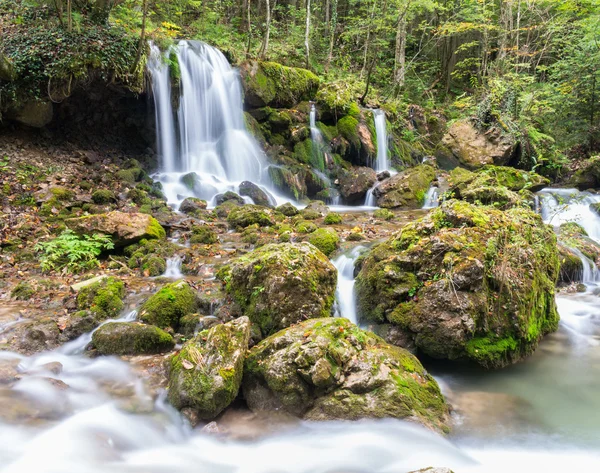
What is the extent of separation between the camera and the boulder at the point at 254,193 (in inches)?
475

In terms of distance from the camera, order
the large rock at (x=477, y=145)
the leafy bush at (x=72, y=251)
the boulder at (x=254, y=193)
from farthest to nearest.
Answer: the large rock at (x=477, y=145) → the boulder at (x=254, y=193) → the leafy bush at (x=72, y=251)

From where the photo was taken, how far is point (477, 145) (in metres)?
16.2

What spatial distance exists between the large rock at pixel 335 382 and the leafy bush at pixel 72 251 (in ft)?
14.4

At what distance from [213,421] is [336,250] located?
14.5ft

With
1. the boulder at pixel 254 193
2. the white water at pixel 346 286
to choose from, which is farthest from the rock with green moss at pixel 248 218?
the white water at pixel 346 286

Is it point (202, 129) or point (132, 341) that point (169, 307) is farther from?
point (202, 129)

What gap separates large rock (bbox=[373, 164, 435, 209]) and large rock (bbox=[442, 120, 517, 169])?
12.0 ft

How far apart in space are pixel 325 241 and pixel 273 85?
9.83 meters

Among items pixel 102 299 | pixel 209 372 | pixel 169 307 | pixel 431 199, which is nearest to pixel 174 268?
pixel 102 299

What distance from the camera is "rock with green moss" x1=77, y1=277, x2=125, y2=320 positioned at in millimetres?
5379

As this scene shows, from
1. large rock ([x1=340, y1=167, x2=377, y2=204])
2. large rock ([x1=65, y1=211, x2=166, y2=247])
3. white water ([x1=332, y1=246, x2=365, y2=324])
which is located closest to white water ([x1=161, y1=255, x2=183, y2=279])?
large rock ([x1=65, y1=211, x2=166, y2=247])

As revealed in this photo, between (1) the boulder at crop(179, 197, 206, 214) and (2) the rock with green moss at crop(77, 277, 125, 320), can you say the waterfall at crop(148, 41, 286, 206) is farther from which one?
(2) the rock with green moss at crop(77, 277, 125, 320)

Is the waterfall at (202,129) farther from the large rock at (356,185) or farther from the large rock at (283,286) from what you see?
the large rock at (283,286)

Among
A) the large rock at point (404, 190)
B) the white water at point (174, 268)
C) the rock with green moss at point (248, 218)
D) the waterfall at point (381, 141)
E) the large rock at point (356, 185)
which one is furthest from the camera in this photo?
the waterfall at point (381, 141)
